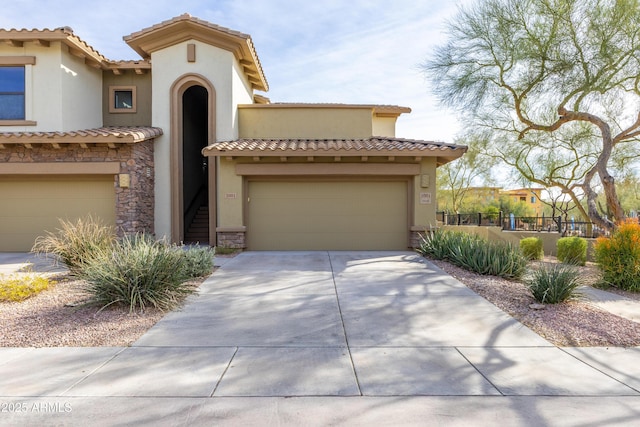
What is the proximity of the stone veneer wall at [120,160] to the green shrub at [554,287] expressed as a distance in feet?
36.0

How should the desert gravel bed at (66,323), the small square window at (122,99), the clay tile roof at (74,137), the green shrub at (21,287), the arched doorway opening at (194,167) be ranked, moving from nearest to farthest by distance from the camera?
the desert gravel bed at (66,323)
the green shrub at (21,287)
the clay tile roof at (74,137)
the small square window at (122,99)
the arched doorway opening at (194,167)

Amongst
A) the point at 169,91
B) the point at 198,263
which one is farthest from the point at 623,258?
the point at 169,91

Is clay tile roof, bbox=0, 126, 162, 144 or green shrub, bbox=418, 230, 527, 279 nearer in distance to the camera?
green shrub, bbox=418, 230, 527, 279

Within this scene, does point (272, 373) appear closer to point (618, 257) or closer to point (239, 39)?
point (618, 257)

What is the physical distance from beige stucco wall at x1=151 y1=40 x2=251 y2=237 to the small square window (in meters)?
1.57

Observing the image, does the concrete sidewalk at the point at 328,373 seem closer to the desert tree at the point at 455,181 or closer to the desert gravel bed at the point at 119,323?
the desert gravel bed at the point at 119,323

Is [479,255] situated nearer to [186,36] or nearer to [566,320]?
[566,320]

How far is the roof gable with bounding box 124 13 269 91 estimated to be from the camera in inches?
485

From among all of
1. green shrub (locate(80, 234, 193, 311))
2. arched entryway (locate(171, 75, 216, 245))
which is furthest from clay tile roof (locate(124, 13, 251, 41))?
green shrub (locate(80, 234, 193, 311))

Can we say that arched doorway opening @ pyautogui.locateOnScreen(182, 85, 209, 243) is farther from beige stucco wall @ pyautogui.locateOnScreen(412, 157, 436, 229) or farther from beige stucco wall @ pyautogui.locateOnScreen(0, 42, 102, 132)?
beige stucco wall @ pyautogui.locateOnScreen(412, 157, 436, 229)

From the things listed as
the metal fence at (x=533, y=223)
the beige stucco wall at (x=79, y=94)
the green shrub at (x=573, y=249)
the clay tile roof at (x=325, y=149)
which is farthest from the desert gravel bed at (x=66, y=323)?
the metal fence at (x=533, y=223)

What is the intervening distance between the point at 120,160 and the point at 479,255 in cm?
1088

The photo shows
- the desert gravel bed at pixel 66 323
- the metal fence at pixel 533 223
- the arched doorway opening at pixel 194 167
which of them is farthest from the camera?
the metal fence at pixel 533 223

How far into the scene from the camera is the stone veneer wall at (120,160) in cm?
1170
